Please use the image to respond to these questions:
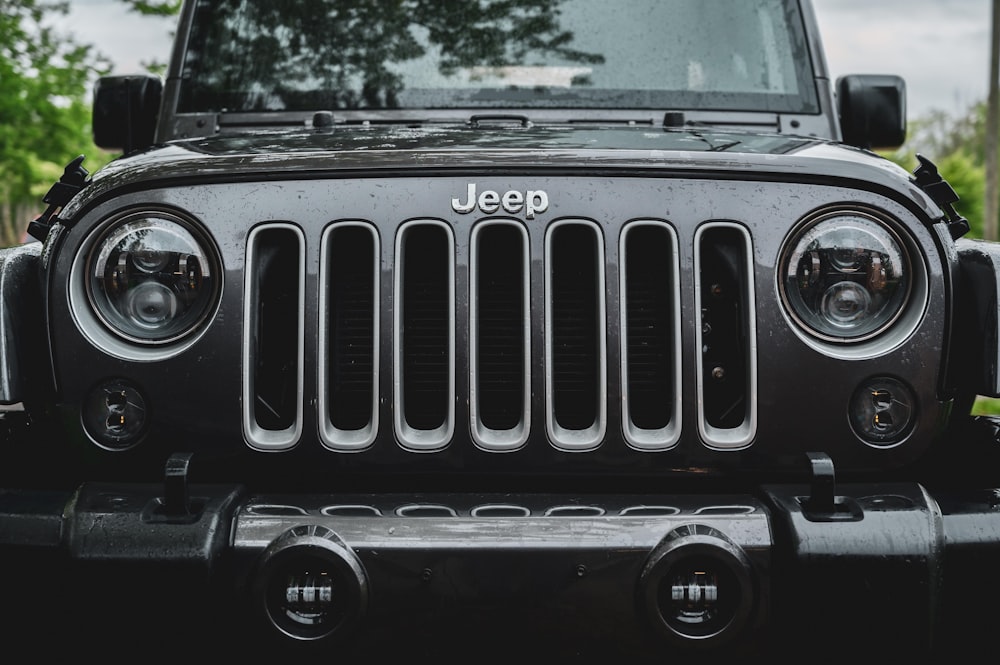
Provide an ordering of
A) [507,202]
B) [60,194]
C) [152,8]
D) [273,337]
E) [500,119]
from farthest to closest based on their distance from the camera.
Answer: [152,8] < [500,119] < [60,194] < [273,337] < [507,202]

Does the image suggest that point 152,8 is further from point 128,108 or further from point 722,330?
point 722,330

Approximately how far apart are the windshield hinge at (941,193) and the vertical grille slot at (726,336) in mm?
461

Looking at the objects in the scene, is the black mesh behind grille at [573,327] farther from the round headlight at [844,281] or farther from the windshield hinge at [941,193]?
the windshield hinge at [941,193]

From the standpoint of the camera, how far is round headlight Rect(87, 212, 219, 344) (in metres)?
2.25

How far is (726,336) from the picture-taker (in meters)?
2.34

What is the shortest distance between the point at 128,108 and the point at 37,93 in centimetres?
1359

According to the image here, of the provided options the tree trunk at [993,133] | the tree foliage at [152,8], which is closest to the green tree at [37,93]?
the tree foliage at [152,8]

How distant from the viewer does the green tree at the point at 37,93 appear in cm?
1479

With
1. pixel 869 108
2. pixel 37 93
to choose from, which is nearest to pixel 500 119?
pixel 869 108

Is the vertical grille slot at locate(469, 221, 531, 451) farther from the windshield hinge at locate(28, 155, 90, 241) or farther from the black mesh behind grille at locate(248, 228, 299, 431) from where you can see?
the windshield hinge at locate(28, 155, 90, 241)

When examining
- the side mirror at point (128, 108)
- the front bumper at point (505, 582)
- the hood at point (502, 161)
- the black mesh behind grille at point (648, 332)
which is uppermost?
the side mirror at point (128, 108)

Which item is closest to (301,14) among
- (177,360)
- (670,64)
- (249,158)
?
(670,64)

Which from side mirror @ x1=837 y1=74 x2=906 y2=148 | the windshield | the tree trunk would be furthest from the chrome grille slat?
the tree trunk

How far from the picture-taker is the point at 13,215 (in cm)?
3841
